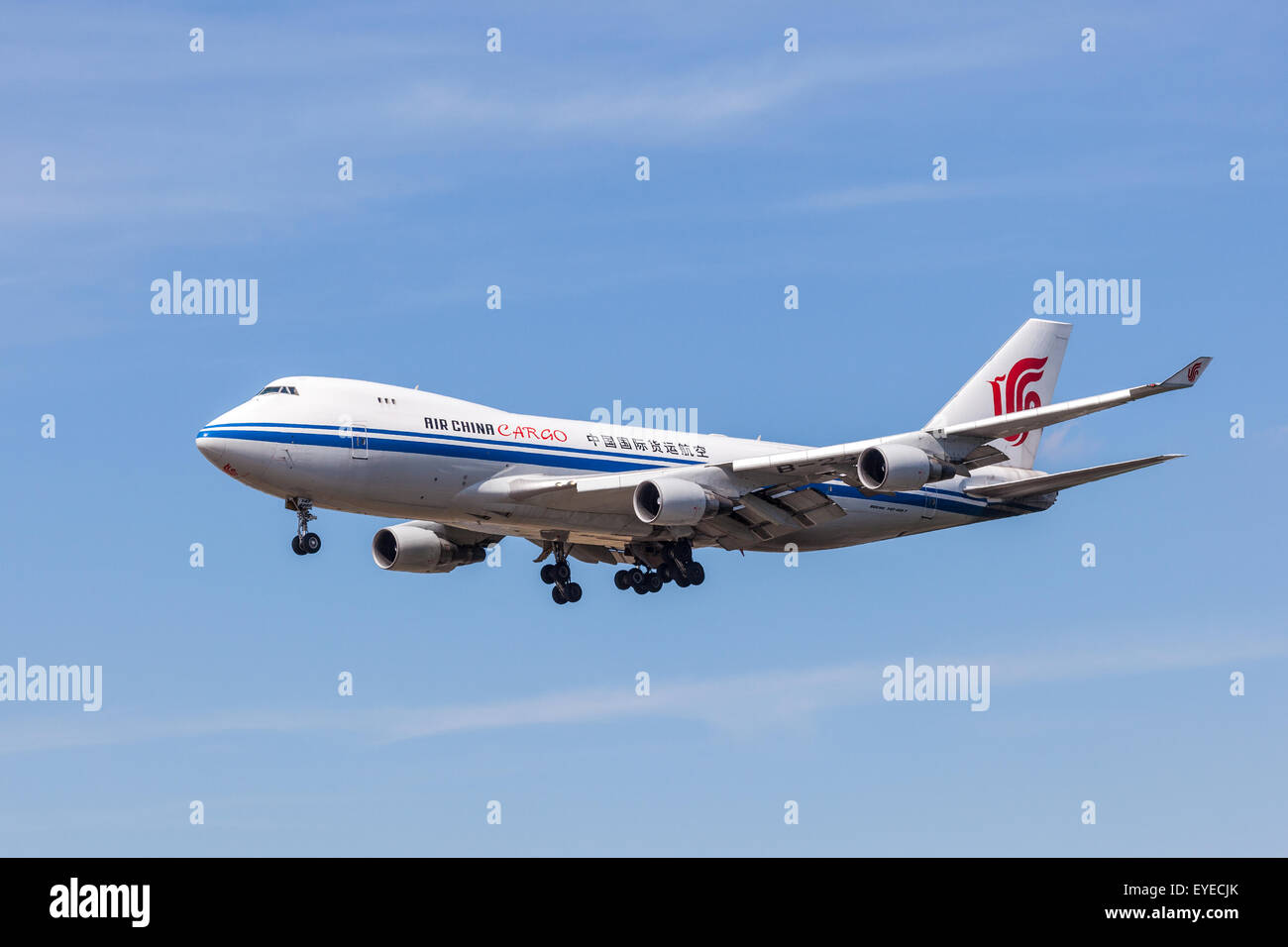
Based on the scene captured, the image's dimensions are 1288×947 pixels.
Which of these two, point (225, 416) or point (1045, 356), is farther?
point (1045, 356)

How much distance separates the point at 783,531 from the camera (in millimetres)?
61969

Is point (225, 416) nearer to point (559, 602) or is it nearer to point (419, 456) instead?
point (419, 456)

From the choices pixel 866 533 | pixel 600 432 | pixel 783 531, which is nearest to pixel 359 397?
pixel 600 432

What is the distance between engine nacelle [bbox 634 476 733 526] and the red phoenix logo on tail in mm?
15815

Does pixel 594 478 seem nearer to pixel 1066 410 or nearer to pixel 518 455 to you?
pixel 518 455

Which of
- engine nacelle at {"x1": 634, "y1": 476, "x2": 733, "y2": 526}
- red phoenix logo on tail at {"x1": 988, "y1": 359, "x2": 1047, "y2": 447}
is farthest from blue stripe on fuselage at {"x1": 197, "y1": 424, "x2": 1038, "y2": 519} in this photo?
red phoenix logo on tail at {"x1": 988, "y1": 359, "x2": 1047, "y2": 447}

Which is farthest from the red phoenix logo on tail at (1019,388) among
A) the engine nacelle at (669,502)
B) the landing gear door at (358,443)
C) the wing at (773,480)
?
the landing gear door at (358,443)

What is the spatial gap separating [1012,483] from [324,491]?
81.6ft

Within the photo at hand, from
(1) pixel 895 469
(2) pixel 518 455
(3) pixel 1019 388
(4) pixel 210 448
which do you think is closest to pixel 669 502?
(2) pixel 518 455

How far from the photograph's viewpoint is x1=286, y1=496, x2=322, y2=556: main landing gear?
178 feet

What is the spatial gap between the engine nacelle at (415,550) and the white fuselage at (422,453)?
5.19 metres

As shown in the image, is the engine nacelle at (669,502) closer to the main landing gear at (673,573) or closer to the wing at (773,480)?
the wing at (773,480)

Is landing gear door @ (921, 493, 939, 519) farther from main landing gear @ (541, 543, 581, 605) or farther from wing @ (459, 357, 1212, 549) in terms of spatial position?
main landing gear @ (541, 543, 581, 605)

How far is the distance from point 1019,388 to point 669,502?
734 inches
